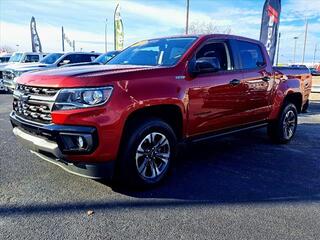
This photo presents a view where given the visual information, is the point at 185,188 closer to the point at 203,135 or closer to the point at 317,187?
the point at 203,135

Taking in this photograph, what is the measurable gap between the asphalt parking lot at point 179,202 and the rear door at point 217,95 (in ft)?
2.25

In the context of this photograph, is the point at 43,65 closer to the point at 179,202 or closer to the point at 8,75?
the point at 8,75

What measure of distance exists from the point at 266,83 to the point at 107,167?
3545 mm

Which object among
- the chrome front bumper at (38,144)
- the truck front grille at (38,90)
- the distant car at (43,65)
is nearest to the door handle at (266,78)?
the truck front grille at (38,90)

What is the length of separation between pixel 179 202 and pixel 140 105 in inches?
46.2

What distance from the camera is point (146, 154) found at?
13.5 feet

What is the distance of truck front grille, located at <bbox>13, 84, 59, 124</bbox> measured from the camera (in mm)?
3625

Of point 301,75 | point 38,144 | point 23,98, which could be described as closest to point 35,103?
point 23,98

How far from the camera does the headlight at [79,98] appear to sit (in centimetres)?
351

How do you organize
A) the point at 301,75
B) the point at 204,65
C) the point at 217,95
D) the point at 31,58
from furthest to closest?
the point at 31,58
the point at 301,75
the point at 217,95
the point at 204,65

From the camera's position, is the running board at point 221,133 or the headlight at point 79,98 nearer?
the headlight at point 79,98

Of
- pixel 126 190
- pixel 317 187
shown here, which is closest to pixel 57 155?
pixel 126 190

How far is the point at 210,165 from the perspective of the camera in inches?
205

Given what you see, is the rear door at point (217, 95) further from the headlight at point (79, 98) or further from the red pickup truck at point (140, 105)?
the headlight at point (79, 98)
